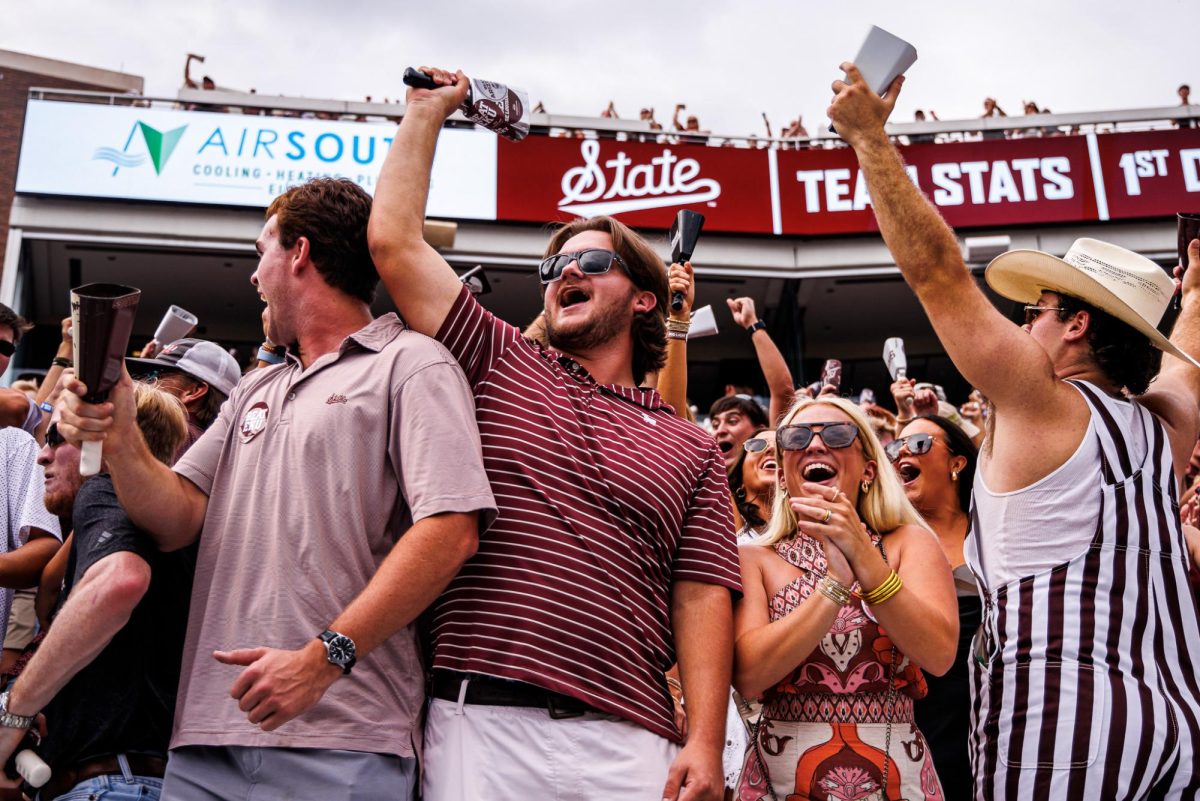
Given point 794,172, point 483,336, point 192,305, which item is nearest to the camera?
point 483,336

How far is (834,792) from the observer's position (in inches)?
105

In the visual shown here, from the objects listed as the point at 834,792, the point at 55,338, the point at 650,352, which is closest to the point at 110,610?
the point at 650,352

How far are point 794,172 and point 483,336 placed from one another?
45.8 feet

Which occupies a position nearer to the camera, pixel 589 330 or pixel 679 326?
pixel 589 330

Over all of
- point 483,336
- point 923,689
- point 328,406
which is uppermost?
point 483,336

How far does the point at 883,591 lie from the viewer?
2.58 meters

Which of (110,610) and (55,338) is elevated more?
(55,338)

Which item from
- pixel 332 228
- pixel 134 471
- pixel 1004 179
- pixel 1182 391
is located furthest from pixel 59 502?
pixel 1004 179

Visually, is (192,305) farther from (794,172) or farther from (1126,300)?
(1126,300)

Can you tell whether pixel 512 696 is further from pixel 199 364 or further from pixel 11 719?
pixel 199 364

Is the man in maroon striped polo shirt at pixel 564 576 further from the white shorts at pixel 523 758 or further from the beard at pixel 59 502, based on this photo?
the beard at pixel 59 502

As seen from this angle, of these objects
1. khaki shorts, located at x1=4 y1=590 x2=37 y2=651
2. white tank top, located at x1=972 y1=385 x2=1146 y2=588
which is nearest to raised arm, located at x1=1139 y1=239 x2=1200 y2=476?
white tank top, located at x1=972 y1=385 x2=1146 y2=588

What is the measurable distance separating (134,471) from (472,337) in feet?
2.61

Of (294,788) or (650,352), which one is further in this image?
(650,352)
